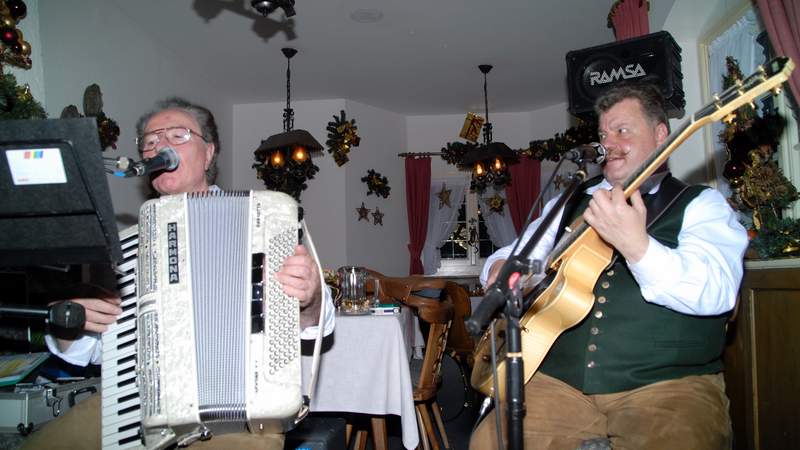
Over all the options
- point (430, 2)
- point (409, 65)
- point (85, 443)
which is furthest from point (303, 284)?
point (409, 65)

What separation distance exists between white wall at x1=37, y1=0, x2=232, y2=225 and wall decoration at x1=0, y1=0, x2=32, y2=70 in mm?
317

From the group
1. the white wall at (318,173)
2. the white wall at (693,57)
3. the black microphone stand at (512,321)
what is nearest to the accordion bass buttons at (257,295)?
the black microphone stand at (512,321)

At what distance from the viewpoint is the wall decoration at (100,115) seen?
4.83m

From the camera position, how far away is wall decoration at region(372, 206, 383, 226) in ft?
27.3

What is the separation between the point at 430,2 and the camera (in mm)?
5277

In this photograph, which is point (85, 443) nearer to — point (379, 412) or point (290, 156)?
point (379, 412)

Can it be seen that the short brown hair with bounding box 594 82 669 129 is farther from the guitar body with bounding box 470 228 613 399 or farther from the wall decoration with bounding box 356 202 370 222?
the wall decoration with bounding box 356 202 370 222

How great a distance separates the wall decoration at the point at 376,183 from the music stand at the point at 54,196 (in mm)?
6855

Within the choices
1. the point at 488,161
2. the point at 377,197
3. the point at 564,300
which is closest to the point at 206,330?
the point at 564,300

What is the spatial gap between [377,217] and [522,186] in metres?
2.23

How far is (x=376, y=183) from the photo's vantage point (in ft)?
27.1

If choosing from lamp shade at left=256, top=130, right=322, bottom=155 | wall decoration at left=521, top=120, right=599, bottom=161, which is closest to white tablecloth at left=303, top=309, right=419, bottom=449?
lamp shade at left=256, top=130, right=322, bottom=155

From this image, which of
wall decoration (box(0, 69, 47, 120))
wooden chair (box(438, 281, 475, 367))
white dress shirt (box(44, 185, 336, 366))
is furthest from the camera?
wooden chair (box(438, 281, 475, 367))

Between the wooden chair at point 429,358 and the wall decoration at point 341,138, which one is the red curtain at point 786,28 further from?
the wall decoration at point 341,138
